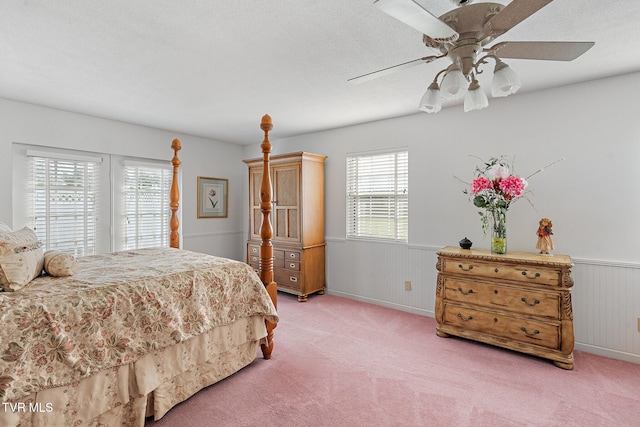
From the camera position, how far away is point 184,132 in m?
4.82

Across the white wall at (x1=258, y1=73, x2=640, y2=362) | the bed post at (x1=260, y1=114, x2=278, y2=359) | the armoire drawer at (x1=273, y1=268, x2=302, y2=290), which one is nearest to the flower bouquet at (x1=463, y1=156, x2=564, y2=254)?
the white wall at (x1=258, y1=73, x2=640, y2=362)

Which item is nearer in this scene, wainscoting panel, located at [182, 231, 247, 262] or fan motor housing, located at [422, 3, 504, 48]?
fan motor housing, located at [422, 3, 504, 48]

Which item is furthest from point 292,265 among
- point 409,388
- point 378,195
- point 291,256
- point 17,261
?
point 17,261

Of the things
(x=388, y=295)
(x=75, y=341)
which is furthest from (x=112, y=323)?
(x=388, y=295)

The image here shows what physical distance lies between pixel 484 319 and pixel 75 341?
3132 millimetres

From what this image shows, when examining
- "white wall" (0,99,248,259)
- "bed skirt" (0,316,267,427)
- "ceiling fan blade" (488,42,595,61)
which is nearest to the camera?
"ceiling fan blade" (488,42,595,61)

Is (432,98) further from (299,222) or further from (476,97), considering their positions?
(299,222)

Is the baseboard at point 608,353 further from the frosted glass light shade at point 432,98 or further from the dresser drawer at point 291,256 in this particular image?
the dresser drawer at point 291,256

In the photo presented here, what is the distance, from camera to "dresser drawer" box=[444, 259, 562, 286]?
264cm

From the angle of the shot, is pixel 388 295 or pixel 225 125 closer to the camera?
pixel 388 295

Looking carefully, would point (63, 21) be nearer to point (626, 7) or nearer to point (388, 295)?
point (626, 7)

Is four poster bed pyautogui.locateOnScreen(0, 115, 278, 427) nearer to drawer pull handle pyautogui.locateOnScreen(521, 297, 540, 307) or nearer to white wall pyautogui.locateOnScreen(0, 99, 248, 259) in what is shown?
white wall pyautogui.locateOnScreen(0, 99, 248, 259)

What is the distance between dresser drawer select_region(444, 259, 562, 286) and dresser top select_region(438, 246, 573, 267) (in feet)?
0.19

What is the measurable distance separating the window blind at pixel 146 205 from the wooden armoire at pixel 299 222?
4.82 ft
